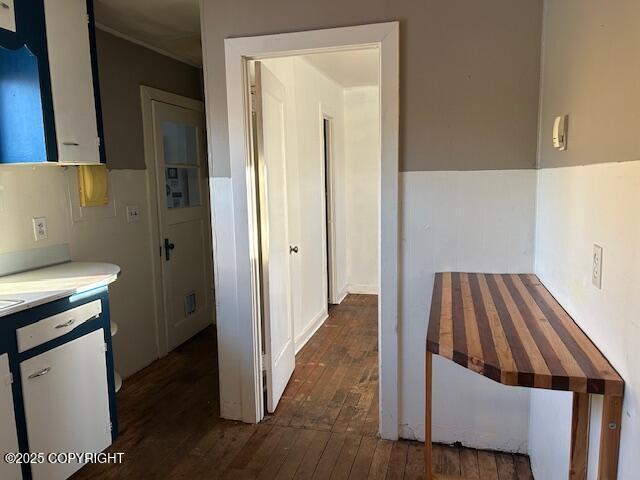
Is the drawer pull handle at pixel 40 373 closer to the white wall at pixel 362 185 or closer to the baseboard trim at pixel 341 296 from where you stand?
the baseboard trim at pixel 341 296

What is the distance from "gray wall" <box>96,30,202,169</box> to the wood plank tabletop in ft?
7.78

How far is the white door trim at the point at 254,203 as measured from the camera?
2.30m

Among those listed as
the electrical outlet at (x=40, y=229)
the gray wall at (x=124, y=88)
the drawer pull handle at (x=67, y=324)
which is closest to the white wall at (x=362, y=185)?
the gray wall at (x=124, y=88)

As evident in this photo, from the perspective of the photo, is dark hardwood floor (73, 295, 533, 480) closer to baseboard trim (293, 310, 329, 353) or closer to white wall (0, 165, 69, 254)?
baseboard trim (293, 310, 329, 353)

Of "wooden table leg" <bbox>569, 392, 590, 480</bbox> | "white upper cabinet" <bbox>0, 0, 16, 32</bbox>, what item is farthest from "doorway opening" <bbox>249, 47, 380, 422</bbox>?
"wooden table leg" <bbox>569, 392, 590, 480</bbox>

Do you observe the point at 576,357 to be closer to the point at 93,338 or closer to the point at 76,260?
the point at 93,338

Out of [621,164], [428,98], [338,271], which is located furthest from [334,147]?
[621,164]

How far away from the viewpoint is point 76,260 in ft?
9.48

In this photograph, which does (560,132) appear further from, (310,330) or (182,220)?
(182,220)

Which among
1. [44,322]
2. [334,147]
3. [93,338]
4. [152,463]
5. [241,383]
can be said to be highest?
[334,147]

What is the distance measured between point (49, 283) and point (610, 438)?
7.42 feet

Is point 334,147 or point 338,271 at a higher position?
point 334,147

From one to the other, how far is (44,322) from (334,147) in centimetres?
358

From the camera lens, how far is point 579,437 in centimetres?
139
